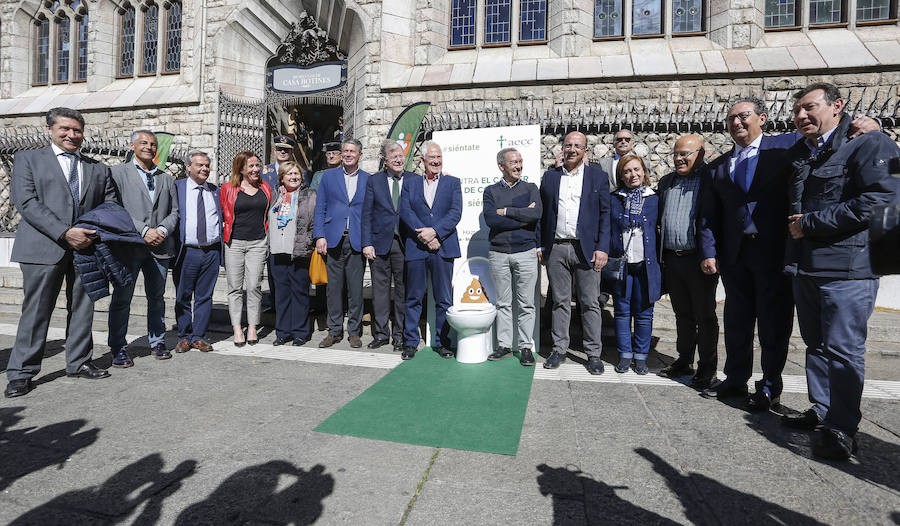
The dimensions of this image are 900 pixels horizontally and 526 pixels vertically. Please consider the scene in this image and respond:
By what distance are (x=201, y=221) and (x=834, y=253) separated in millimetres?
5285

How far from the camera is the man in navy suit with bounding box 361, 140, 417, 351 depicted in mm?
5004

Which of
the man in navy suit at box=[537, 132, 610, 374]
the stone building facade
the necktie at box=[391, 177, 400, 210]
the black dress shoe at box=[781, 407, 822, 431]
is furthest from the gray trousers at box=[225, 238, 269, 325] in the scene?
the stone building facade

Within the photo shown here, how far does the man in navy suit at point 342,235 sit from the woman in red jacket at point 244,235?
64 centimetres

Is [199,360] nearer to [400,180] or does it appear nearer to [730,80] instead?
[400,180]

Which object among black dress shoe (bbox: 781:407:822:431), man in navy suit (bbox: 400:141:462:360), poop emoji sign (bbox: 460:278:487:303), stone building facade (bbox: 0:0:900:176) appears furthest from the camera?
stone building facade (bbox: 0:0:900:176)

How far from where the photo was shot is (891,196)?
8.34 feet

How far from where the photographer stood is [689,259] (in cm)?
395

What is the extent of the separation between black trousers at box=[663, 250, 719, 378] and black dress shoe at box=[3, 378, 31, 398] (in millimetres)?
5256

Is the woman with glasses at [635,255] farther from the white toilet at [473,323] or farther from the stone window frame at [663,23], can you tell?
the stone window frame at [663,23]

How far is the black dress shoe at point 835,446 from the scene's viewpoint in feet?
8.35

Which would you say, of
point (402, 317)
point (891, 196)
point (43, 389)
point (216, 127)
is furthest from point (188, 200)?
point (216, 127)

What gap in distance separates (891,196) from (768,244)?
32.4 inches

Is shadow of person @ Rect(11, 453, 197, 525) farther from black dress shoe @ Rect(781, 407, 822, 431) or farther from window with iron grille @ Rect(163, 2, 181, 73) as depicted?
window with iron grille @ Rect(163, 2, 181, 73)

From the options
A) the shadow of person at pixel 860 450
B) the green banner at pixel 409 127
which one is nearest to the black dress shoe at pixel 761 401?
the shadow of person at pixel 860 450
